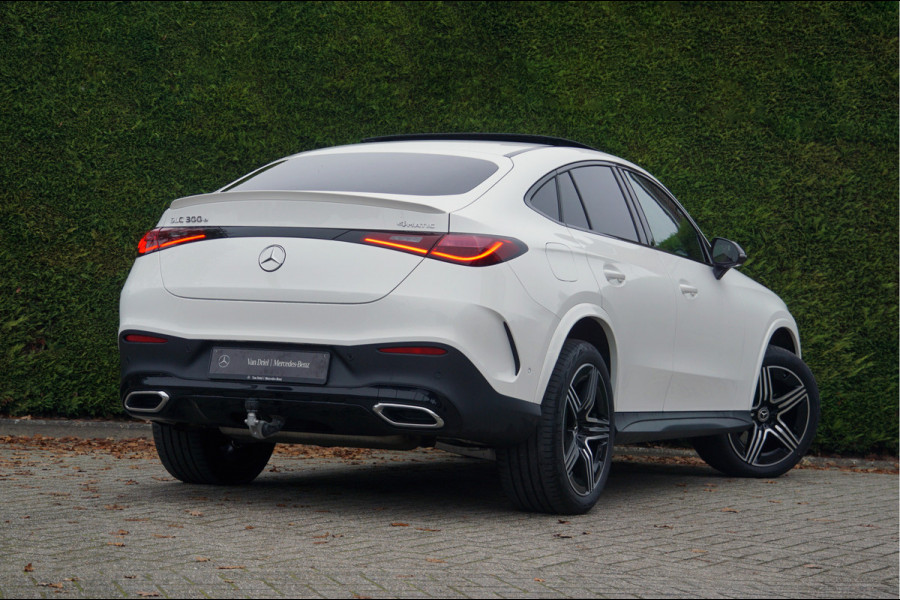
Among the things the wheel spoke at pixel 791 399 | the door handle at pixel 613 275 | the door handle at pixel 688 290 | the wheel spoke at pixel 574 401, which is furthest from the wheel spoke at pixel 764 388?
the wheel spoke at pixel 574 401

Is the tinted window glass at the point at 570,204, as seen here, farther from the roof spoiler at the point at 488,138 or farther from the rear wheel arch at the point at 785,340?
the rear wheel arch at the point at 785,340

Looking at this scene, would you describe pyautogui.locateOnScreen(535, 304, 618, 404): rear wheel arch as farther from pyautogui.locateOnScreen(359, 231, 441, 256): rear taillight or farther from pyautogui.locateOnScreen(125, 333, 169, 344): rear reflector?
pyautogui.locateOnScreen(125, 333, 169, 344): rear reflector

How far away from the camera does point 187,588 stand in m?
3.75

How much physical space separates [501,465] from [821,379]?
193 inches

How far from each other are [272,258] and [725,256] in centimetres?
324

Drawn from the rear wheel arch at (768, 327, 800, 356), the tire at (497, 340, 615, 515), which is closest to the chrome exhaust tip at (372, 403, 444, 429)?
the tire at (497, 340, 615, 515)

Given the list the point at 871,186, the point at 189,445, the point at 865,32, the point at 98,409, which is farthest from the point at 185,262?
the point at 865,32

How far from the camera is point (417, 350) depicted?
16.1 feet

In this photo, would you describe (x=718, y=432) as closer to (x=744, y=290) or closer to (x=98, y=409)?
(x=744, y=290)

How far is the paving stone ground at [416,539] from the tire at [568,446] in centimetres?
12

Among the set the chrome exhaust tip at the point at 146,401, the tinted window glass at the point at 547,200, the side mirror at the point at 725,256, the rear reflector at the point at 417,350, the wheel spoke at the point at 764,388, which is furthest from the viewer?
the wheel spoke at the point at 764,388

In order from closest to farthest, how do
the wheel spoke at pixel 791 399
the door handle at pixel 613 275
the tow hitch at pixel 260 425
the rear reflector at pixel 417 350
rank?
the rear reflector at pixel 417 350, the tow hitch at pixel 260 425, the door handle at pixel 613 275, the wheel spoke at pixel 791 399

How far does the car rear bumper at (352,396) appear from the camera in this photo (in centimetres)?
489

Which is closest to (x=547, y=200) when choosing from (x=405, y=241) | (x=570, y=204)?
(x=570, y=204)
